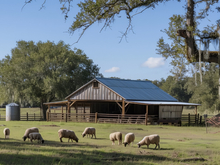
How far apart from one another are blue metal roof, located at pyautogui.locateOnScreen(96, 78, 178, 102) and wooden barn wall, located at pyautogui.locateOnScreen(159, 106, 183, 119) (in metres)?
2.88

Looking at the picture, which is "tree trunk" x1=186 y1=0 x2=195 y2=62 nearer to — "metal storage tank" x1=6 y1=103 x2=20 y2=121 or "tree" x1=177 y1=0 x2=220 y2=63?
"tree" x1=177 y1=0 x2=220 y2=63

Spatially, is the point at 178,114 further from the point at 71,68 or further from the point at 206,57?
the point at 206,57

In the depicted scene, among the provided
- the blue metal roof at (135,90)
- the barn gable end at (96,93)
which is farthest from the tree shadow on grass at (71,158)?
the barn gable end at (96,93)

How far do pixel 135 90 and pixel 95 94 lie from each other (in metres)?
4.78

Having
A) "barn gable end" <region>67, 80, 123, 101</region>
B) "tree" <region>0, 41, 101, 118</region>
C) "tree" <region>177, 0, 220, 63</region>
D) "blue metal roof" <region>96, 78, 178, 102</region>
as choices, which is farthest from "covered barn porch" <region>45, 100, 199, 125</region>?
"tree" <region>177, 0, 220, 63</region>

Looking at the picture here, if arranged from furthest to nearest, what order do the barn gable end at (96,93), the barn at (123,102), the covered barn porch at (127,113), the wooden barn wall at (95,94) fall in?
1. the wooden barn wall at (95,94)
2. the barn gable end at (96,93)
3. the barn at (123,102)
4. the covered barn porch at (127,113)

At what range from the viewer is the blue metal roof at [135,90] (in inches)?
1431

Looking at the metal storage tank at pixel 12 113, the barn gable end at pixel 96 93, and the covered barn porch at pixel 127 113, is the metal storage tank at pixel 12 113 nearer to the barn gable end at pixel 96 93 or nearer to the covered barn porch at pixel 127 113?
the covered barn porch at pixel 127 113

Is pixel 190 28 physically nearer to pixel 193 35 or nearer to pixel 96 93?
pixel 193 35

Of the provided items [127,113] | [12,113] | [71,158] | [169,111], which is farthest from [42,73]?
[71,158]

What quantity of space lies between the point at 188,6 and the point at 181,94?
94.0m

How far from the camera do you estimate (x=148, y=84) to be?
43.5 meters

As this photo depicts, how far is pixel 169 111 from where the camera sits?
34.9 meters

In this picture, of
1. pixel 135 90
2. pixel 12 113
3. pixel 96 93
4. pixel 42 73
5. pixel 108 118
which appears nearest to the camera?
pixel 108 118
